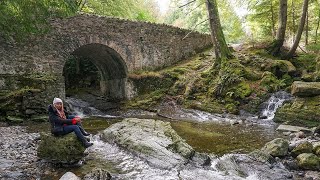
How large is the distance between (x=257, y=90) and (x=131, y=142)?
9225 millimetres

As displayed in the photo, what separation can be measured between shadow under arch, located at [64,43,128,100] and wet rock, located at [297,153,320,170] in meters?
13.1

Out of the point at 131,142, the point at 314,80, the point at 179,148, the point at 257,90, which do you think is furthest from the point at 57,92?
the point at 314,80

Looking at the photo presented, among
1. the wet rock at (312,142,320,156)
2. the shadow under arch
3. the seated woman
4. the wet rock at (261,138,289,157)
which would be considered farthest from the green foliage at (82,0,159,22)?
the wet rock at (312,142,320,156)

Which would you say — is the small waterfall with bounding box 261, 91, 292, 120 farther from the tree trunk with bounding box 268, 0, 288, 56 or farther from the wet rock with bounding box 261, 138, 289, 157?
the wet rock with bounding box 261, 138, 289, 157

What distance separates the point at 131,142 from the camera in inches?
306

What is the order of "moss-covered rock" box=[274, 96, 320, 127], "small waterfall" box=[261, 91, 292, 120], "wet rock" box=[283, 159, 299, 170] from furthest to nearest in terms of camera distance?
"small waterfall" box=[261, 91, 292, 120] < "moss-covered rock" box=[274, 96, 320, 127] < "wet rock" box=[283, 159, 299, 170]

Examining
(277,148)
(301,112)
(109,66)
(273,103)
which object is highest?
(109,66)

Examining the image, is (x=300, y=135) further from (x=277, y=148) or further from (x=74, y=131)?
(x=74, y=131)

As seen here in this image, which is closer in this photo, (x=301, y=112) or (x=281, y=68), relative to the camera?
(x=301, y=112)

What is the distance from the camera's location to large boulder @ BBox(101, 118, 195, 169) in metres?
6.90

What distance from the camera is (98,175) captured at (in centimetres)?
571

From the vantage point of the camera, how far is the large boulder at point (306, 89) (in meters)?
12.6

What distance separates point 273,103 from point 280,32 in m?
6.03

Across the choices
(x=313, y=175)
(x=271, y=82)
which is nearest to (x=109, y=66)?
(x=271, y=82)
